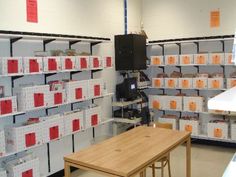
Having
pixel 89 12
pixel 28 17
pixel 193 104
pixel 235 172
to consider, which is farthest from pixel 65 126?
pixel 235 172

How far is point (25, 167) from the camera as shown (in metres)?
3.42

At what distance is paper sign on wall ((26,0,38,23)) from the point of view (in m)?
3.76

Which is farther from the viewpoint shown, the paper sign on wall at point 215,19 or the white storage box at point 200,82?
the paper sign on wall at point 215,19

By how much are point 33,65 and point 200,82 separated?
10.2 feet

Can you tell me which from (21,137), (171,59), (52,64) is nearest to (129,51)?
(171,59)

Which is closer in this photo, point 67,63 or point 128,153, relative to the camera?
point 128,153

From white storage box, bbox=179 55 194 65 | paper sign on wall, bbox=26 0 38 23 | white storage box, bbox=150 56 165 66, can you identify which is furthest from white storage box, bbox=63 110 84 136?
white storage box, bbox=179 55 194 65

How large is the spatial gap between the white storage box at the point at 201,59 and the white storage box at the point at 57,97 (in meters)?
2.64

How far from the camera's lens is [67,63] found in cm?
401

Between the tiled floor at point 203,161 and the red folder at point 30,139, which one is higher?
the red folder at point 30,139

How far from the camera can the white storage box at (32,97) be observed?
3.41m

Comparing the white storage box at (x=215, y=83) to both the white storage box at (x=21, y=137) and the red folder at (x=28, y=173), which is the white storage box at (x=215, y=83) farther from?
the red folder at (x=28, y=173)

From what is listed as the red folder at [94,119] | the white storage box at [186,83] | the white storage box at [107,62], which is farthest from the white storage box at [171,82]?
the red folder at [94,119]

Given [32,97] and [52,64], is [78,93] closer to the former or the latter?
[52,64]
